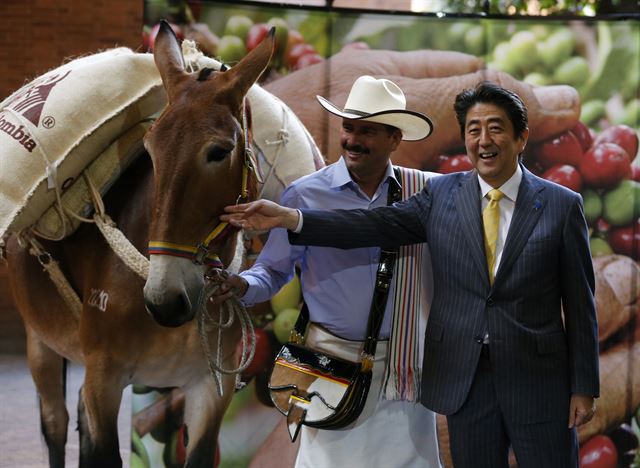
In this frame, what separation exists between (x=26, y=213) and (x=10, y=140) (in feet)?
0.96

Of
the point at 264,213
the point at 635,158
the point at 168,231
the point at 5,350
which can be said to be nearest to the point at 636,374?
the point at 635,158

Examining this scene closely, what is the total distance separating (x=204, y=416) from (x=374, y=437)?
1015mm

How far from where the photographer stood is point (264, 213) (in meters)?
2.57

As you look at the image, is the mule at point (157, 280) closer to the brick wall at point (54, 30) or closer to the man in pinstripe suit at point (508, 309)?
the man in pinstripe suit at point (508, 309)

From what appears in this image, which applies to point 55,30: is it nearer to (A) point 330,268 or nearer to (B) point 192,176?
(A) point 330,268

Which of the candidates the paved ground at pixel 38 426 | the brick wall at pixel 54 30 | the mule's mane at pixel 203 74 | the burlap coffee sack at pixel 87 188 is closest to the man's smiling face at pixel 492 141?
the mule's mane at pixel 203 74

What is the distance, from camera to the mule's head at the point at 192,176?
2.39 m

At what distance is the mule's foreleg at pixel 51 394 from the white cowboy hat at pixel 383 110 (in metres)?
2.35

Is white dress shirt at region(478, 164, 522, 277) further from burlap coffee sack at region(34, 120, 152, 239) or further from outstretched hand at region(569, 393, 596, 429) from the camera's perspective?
burlap coffee sack at region(34, 120, 152, 239)

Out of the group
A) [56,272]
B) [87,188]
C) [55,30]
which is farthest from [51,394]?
[55,30]

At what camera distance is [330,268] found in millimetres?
2887

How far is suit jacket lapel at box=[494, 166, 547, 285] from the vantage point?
2.49m

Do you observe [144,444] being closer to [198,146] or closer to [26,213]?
[26,213]

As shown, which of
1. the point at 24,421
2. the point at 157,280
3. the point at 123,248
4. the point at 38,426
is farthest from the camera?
the point at 24,421
